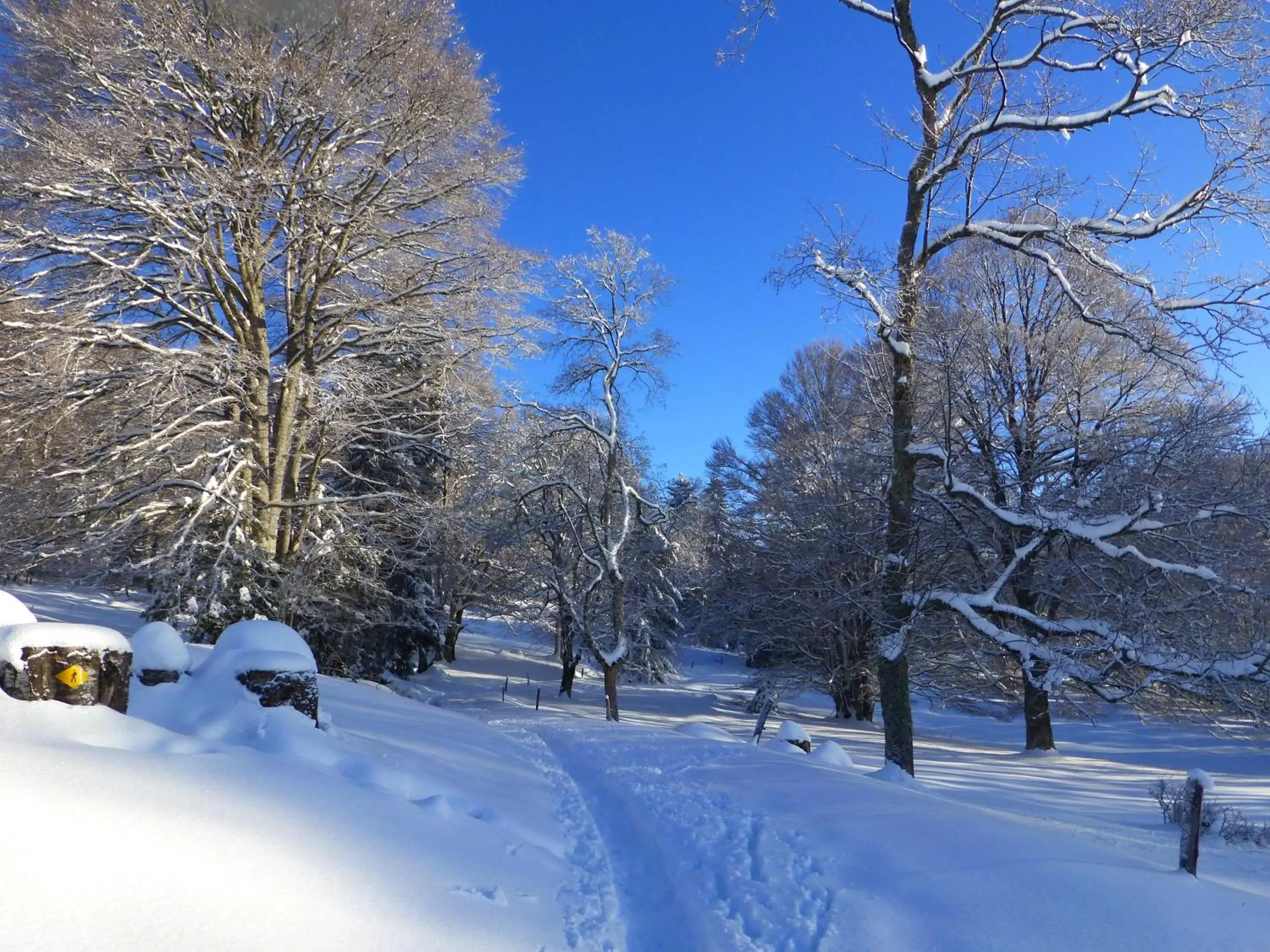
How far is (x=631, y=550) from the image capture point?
25.9 m

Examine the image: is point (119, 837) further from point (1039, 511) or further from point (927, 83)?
point (927, 83)

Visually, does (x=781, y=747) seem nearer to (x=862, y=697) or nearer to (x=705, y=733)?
(x=705, y=733)

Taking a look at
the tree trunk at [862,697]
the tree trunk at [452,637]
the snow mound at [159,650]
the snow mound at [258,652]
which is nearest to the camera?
the snow mound at [258,652]

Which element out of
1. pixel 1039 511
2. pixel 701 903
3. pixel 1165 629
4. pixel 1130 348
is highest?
pixel 1130 348

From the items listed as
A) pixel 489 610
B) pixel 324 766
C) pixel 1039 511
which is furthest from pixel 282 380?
pixel 489 610

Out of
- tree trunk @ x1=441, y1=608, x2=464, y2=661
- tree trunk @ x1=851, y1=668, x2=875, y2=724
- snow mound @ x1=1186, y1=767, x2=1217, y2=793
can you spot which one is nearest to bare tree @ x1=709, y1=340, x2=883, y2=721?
tree trunk @ x1=851, y1=668, x2=875, y2=724

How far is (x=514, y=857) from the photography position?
4.93 m

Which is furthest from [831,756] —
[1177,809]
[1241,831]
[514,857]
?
→ [514,857]

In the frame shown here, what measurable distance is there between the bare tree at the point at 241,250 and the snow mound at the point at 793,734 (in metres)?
7.33

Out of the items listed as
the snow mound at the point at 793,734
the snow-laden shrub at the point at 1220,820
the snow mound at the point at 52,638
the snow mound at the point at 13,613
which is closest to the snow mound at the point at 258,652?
the snow mound at the point at 52,638

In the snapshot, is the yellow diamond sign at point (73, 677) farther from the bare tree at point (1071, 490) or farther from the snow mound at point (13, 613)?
the bare tree at point (1071, 490)

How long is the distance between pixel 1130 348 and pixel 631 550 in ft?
51.1

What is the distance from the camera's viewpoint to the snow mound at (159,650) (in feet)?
21.5

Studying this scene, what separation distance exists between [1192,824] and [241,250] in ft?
43.9
